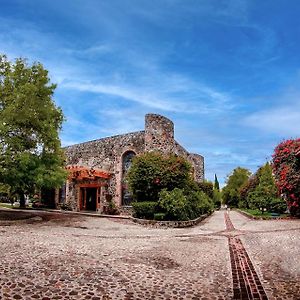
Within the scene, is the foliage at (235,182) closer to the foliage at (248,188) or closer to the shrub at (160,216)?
the foliage at (248,188)

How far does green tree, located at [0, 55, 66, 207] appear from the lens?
45.1ft

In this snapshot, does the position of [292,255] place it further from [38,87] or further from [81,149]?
[81,149]

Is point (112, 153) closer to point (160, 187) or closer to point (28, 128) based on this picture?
point (160, 187)

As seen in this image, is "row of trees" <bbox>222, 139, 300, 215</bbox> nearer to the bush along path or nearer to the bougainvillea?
the bougainvillea

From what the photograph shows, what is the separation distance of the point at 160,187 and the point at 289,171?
27.1 feet

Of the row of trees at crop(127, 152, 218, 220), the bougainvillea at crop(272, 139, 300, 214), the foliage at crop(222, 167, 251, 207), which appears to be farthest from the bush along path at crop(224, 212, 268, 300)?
the foliage at crop(222, 167, 251, 207)

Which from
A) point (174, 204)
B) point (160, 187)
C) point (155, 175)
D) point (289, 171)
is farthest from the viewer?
point (289, 171)

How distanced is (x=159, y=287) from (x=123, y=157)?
1889cm

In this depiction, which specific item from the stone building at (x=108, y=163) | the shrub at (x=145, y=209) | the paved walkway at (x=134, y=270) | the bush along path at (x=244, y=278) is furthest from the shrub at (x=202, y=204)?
the bush along path at (x=244, y=278)

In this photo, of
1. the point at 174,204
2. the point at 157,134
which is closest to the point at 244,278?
the point at 174,204

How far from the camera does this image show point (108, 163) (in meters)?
24.4

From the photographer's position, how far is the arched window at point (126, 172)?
23125 mm

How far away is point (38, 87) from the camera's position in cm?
1527

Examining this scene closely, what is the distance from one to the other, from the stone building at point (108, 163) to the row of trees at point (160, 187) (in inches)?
160
